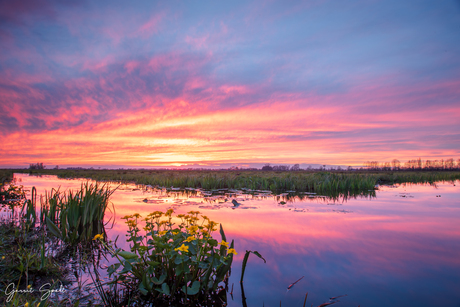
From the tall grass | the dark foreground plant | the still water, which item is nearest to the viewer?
the dark foreground plant

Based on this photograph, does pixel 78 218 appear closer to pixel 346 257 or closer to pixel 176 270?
pixel 176 270

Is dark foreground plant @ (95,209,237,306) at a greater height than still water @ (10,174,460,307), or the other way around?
dark foreground plant @ (95,209,237,306)

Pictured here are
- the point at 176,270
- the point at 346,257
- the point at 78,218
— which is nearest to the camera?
the point at 176,270

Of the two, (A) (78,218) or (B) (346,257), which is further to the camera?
(A) (78,218)

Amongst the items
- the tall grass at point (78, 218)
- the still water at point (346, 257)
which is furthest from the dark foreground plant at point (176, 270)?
the tall grass at point (78, 218)

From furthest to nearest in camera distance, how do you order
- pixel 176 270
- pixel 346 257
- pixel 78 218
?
pixel 78 218 < pixel 346 257 < pixel 176 270

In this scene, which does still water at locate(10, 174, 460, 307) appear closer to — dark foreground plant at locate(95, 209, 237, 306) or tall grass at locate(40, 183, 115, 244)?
dark foreground plant at locate(95, 209, 237, 306)

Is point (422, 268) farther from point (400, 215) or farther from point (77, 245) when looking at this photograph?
point (77, 245)

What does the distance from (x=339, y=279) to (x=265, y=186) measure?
12.9 m

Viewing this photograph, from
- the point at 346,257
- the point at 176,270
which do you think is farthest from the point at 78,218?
the point at 346,257

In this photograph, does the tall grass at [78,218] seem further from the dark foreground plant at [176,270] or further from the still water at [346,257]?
the dark foreground plant at [176,270]

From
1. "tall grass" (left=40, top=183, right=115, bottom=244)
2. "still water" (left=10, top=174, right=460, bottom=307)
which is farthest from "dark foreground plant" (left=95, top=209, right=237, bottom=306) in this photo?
"tall grass" (left=40, top=183, right=115, bottom=244)

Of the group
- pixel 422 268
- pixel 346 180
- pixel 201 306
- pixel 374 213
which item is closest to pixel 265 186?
pixel 346 180

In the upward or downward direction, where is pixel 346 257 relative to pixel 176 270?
downward
